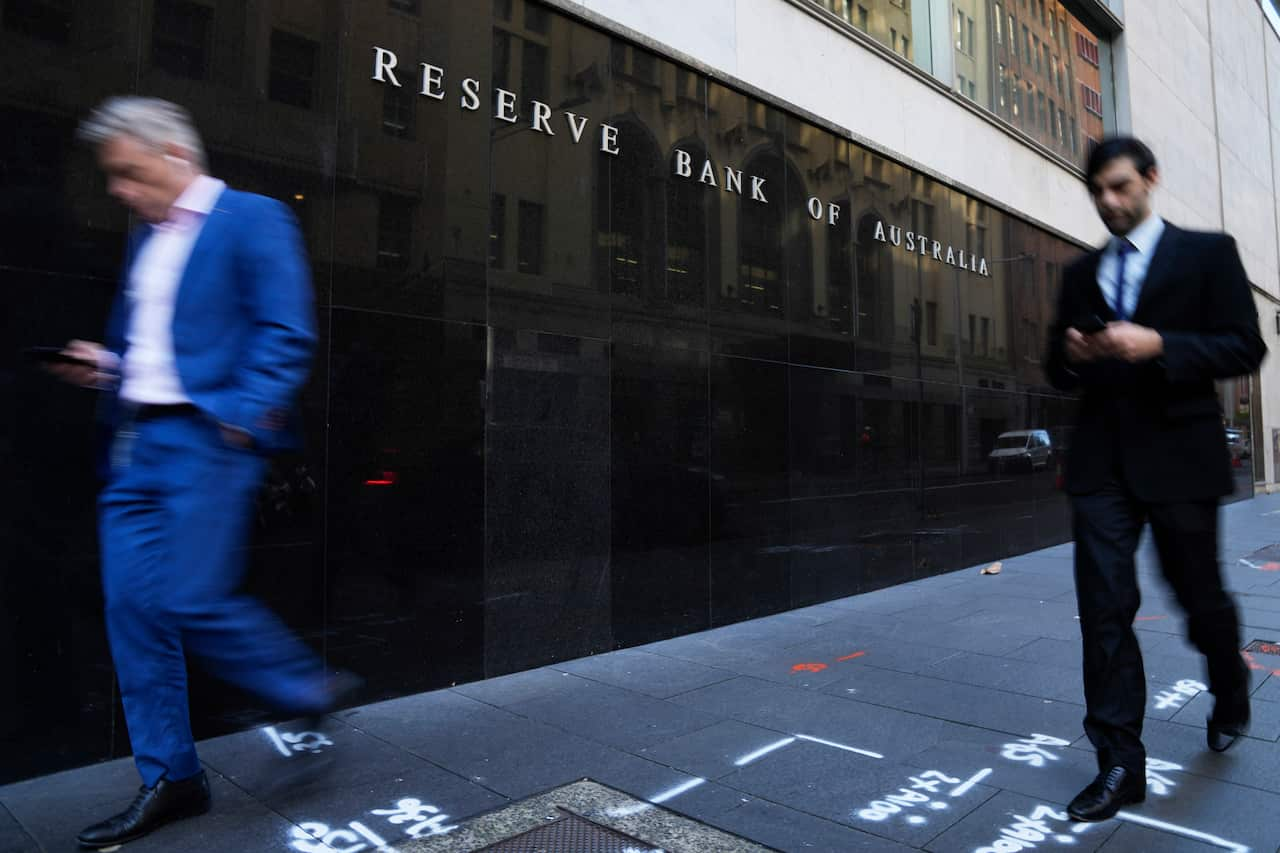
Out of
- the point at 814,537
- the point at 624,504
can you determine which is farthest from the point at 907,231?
the point at 624,504

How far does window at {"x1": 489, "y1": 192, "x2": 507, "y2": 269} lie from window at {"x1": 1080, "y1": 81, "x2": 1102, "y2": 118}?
470 inches

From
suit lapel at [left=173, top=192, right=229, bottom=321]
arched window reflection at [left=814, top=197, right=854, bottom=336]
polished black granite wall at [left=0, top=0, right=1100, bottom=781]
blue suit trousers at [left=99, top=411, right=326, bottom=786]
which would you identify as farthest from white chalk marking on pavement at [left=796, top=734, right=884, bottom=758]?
arched window reflection at [left=814, top=197, right=854, bottom=336]

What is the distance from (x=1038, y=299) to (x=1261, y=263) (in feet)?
53.5

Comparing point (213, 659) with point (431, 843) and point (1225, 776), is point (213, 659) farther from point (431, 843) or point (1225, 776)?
point (1225, 776)

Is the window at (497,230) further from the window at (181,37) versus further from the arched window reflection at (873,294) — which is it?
the arched window reflection at (873,294)

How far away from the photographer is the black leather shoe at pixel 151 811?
8.46 ft

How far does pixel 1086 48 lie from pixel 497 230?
41.5 feet

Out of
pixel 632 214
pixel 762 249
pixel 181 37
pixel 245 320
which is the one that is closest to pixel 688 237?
pixel 632 214

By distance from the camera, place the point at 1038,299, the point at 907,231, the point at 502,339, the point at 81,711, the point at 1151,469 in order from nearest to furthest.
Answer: the point at 1151,469, the point at 81,711, the point at 502,339, the point at 907,231, the point at 1038,299

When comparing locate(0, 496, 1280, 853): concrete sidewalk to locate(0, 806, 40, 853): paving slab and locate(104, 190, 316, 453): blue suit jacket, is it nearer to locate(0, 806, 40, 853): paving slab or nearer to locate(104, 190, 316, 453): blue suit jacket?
locate(0, 806, 40, 853): paving slab

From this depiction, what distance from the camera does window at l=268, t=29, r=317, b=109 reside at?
4074 millimetres

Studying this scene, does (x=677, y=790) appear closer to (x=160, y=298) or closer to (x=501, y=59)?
(x=160, y=298)

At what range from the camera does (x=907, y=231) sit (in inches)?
343

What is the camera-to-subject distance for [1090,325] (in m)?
2.74
